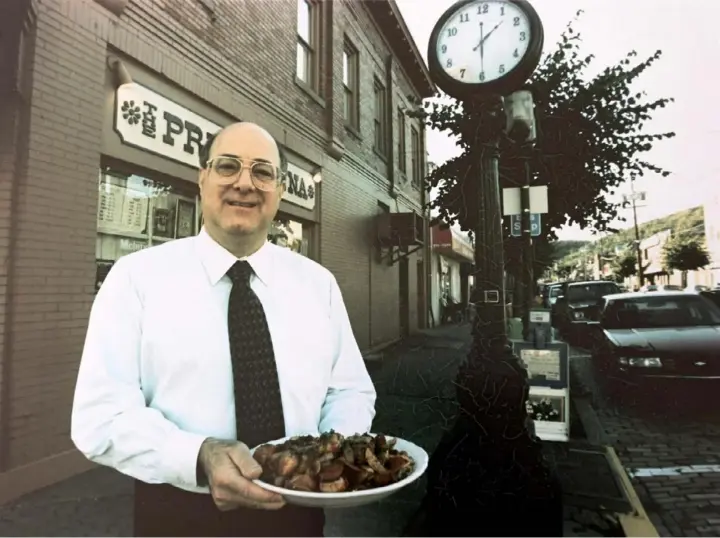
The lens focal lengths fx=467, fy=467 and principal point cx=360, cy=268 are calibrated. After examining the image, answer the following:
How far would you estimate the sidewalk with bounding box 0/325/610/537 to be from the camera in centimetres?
180

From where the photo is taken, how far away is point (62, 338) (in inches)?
90.8

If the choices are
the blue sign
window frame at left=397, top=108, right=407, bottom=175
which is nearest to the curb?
the blue sign

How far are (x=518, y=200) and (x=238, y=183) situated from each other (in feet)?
5.18

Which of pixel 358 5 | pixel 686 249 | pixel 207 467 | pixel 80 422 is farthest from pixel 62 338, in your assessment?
pixel 358 5

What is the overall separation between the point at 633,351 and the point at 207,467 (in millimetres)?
4334

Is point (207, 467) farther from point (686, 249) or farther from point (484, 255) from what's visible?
point (686, 249)

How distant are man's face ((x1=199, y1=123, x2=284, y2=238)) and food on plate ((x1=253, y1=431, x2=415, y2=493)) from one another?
1.81 feet

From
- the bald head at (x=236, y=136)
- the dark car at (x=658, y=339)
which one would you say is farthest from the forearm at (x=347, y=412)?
the dark car at (x=658, y=339)

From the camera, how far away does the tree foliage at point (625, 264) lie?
2.51 meters

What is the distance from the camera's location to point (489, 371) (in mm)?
1906

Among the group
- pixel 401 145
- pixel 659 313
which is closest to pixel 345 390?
pixel 401 145

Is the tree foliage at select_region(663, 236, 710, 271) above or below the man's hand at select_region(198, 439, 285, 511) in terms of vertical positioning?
above

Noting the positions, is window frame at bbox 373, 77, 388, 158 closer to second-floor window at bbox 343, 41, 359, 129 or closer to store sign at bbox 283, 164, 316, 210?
second-floor window at bbox 343, 41, 359, 129

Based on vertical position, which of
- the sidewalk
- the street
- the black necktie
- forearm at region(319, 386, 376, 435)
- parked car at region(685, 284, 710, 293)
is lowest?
the street
